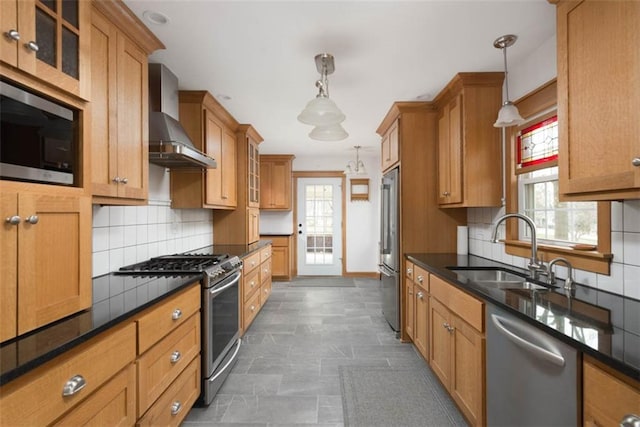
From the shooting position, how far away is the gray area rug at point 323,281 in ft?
18.2

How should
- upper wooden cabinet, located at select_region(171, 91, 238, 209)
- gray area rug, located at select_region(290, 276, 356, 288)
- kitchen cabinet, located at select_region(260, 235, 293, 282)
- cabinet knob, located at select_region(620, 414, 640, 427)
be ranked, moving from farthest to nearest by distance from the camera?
kitchen cabinet, located at select_region(260, 235, 293, 282) → gray area rug, located at select_region(290, 276, 356, 288) → upper wooden cabinet, located at select_region(171, 91, 238, 209) → cabinet knob, located at select_region(620, 414, 640, 427)

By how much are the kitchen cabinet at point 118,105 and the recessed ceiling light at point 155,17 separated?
0.22 feet

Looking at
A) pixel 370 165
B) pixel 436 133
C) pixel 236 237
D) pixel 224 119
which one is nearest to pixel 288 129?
pixel 224 119

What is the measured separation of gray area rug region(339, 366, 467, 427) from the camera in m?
1.94

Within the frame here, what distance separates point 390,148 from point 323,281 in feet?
10.3

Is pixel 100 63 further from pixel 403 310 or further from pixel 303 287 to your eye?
pixel 303 287

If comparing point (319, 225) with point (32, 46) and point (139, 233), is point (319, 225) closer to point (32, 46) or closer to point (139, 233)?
point (139, 233)

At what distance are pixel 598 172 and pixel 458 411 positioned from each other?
1653 mm

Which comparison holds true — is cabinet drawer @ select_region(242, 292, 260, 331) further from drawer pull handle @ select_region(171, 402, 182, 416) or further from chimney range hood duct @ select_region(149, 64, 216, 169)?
chimney range hood duct @ select_region(149, 64, 216, 169)

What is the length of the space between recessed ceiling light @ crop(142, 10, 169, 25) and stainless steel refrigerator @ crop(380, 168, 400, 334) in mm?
2324

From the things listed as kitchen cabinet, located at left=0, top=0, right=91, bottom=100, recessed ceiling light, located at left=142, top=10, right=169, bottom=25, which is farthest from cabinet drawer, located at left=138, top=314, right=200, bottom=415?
recessed ceiling light, located at left=142, top=10, right=169, bottom=25

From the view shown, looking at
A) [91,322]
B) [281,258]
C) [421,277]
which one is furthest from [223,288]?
[281,258]

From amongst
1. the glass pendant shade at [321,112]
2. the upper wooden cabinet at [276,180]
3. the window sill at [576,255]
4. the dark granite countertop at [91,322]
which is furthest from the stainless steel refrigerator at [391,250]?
the upper wooden cabinet at [276,180]

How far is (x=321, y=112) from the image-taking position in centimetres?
188
